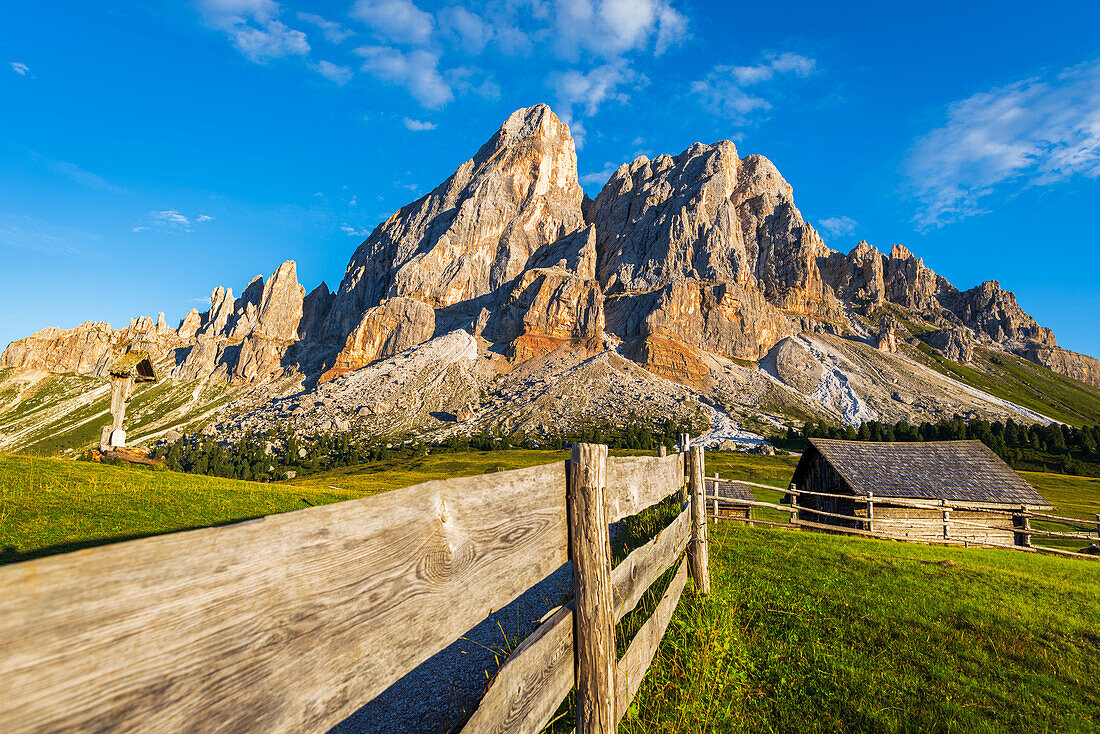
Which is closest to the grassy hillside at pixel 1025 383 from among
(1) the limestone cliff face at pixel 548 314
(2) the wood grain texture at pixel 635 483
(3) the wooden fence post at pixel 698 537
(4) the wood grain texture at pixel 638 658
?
(1) the limestone cliff face at pixel 548 314

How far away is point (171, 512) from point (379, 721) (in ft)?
30.3

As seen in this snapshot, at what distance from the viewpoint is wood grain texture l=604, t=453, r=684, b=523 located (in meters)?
3.59

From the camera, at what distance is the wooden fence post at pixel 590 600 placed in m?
2.92

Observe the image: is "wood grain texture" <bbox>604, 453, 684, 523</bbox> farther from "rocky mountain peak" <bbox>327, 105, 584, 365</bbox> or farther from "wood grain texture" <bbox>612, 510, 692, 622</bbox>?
"rocky mountain peak" <bbox>327, 105, 584, 365</bbox>

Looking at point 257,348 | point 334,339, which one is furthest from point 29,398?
point 334,339

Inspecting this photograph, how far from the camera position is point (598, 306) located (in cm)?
14712

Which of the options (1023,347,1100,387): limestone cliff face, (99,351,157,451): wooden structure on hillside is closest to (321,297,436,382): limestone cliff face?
(99,351,157,451): wooden structure on hillside

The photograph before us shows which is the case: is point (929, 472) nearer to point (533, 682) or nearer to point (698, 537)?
point (698, 537)

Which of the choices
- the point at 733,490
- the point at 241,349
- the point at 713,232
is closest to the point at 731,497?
the point at 733,490

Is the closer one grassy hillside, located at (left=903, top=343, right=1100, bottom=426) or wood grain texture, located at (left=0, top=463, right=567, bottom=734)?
wood grain texture, located at (left=0, top=463, right=567, bottom=734)

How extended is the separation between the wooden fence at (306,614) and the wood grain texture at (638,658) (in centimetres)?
44

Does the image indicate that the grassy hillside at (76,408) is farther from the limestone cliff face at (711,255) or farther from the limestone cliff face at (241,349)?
the limestone cliff face at (711,255)

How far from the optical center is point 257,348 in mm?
178375

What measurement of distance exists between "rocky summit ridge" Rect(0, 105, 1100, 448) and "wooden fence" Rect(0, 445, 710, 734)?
110 metres
